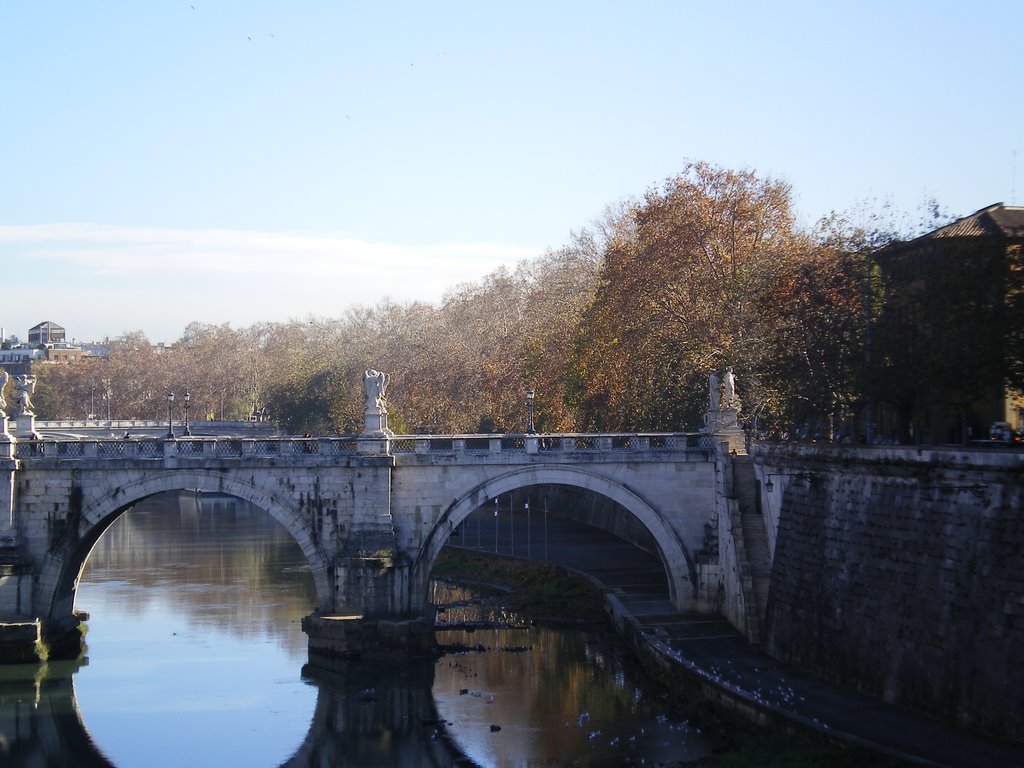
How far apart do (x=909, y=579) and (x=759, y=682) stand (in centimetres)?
421

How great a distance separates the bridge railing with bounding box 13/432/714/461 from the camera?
112ft

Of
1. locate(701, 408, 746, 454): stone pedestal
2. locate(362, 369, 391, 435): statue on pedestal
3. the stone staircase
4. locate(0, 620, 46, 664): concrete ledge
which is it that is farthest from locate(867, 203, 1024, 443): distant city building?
locate(0, 620, 46, 664): concrete ledge

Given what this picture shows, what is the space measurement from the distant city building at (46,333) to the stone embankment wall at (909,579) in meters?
167

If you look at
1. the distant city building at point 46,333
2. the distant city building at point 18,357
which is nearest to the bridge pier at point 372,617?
the distant city building at point 18,357

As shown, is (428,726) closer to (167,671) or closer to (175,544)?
(167,671)

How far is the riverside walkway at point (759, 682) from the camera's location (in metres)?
20.0

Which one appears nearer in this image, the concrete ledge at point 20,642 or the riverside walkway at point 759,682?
the riverside walkway at point 759,682

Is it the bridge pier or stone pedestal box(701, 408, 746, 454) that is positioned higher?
stone pedestal box(701, 408, 746, 454)

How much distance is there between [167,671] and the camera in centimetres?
3328

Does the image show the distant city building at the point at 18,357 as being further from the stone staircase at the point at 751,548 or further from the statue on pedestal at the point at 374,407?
the stone staircase at the point at 751,548

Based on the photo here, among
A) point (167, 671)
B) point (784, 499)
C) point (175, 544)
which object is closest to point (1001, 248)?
point (784, 499)

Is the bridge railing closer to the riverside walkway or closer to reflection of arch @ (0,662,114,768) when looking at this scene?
the riverside walkway

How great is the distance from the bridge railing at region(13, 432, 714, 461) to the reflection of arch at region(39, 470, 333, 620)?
610 mm

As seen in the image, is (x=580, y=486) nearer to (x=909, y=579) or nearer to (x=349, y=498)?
(x=349, y=498)
